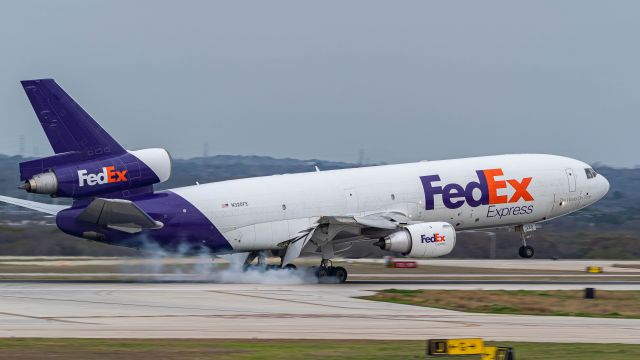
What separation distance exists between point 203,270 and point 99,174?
37.3 ft

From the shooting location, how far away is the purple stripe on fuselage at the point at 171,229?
49.1 m

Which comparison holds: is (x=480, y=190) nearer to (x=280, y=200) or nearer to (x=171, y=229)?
(x=280, y=200)

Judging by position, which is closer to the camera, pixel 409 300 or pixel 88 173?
pixel 409 300

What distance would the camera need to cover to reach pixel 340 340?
96.3 feet

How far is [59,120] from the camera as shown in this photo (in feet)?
155

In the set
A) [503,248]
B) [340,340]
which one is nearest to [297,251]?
[340,340]

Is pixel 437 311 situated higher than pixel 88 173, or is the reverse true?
pixel 88 173

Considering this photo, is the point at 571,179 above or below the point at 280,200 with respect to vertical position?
above

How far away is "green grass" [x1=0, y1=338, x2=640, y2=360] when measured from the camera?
85.1ft

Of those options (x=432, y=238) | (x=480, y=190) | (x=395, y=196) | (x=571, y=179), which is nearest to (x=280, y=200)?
(x=395, y=196)

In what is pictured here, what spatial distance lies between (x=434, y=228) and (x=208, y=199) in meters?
10.4

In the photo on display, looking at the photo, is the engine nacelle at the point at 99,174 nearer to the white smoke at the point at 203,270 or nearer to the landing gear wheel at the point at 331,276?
the white smoke at the point at 203,270

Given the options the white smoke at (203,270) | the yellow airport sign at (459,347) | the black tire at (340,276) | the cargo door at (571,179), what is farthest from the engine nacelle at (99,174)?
the yellow airport sign at (459,347)

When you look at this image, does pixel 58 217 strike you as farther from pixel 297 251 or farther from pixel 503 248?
pixel 503 248
